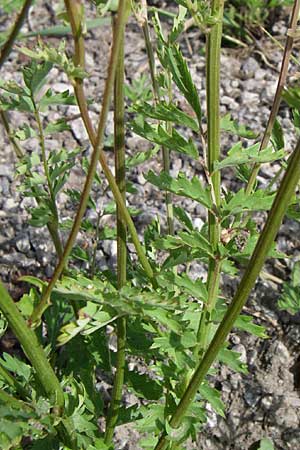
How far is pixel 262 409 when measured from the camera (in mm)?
1993

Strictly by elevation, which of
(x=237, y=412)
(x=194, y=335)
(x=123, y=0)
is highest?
(x=123, y=0)

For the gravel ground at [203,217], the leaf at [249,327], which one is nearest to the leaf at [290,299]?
the gravel ground at [203,217]

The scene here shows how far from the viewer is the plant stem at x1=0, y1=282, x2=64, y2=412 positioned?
42.8 inches

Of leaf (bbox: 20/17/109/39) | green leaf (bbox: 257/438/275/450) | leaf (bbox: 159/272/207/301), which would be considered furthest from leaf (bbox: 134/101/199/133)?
leaf (bbox: 20/17/109/39)

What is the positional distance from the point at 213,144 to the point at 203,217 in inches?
→ 45.1

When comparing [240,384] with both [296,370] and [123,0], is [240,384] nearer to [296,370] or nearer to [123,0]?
[296,370]

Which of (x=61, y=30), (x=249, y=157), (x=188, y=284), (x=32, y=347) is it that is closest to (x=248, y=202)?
(x=249, y=157)

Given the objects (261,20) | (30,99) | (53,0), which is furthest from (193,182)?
(53,0)

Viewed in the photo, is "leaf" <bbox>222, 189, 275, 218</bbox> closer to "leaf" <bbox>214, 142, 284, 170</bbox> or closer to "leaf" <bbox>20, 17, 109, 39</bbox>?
"leaf" <bbox>214, 142, 284, 170</bbox>

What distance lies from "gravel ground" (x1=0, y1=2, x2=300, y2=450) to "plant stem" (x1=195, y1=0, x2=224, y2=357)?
0.66m

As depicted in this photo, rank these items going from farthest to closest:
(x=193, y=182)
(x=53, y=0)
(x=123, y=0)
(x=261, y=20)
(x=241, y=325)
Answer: (x=53, y=0) → (x=261, y=20) → (x=241, y=325) → (x=193, y=182) → (x=123, y=0)

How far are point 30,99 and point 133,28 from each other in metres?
1.76

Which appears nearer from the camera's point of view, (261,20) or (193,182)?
(193,182)

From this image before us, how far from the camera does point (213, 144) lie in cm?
123
